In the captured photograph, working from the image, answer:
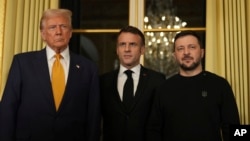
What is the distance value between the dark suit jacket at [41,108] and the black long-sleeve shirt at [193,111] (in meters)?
0.35

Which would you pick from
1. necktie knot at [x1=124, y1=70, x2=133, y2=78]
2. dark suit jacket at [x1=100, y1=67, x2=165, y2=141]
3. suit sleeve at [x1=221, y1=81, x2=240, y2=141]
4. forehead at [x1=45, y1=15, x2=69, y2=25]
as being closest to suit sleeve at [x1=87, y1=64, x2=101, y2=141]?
dark suit jacket at [x1=100, y1=67, x2=165, y2=141]

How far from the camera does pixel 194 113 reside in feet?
6.27

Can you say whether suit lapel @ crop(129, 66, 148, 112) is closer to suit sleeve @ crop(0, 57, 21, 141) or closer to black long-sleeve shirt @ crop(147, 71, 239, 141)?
black long-sleeve shirt @ crop(147, 71, 239, 141)

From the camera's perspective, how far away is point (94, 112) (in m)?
1.91

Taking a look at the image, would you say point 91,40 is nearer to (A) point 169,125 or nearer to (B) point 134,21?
(B) point 134,21

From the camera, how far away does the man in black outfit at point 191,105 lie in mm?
1897

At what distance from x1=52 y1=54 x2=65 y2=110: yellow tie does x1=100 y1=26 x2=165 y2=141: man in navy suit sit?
0.96 ft

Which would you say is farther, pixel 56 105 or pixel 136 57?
pixel 136 57

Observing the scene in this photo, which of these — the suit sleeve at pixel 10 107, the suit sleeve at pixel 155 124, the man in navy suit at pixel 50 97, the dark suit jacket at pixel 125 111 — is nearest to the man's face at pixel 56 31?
the man in navy suit at pixel 50 97

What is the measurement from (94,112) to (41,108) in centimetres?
27

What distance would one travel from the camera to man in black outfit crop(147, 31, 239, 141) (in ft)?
6.23

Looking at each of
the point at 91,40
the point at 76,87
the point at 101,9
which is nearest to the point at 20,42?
the point at 91,40

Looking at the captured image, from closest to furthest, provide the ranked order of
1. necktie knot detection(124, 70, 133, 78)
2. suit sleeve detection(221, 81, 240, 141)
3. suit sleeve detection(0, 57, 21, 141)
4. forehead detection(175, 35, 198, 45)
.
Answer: suit sleeve detection(0, 57, 21, 141) < suit sleeve detection(221, 81, 240, 141) < forehead detection(175, 35, 198, 45) < necktie knot detection(124, 70, 133, 78)

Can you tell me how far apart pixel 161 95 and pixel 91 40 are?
136 cm
